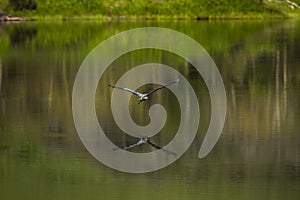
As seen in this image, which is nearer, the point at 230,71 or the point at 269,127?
the point at 269,127

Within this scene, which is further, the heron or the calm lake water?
the heron

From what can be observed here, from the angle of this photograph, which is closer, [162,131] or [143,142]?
[143,142]

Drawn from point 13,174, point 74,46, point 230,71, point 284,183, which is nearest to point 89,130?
point 13,174

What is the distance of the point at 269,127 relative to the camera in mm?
27828

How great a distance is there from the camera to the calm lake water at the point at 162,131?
21.1 m

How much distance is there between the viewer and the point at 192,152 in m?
24.6

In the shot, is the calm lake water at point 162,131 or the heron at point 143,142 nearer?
the calm lake water at point 162,131

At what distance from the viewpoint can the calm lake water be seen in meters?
21.1

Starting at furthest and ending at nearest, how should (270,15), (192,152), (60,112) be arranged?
(270,15) < (60,112) < (192,152)

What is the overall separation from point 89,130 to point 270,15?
51290 mm

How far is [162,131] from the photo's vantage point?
27297 mm

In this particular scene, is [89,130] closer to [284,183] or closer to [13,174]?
[13,174]

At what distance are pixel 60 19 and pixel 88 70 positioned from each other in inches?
1438

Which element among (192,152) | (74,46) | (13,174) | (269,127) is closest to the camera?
(13,174)
